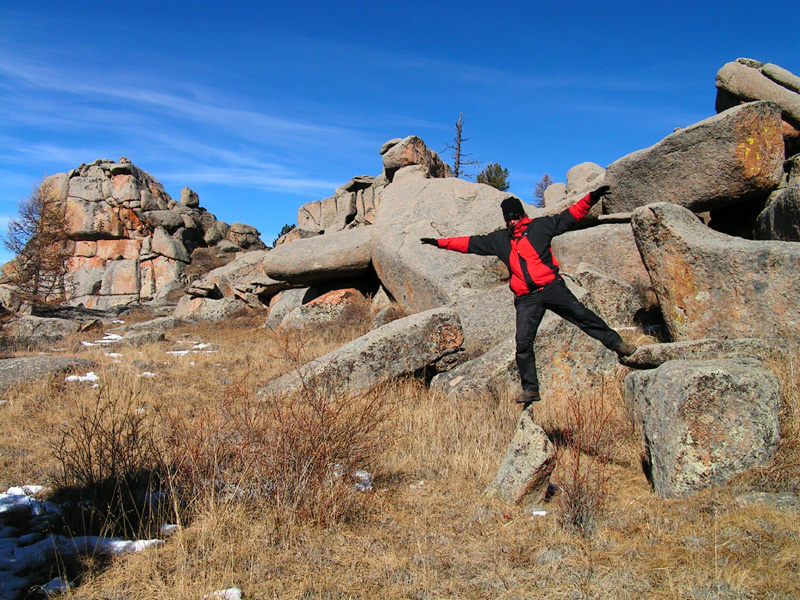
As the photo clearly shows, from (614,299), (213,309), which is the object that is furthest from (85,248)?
(614,299)

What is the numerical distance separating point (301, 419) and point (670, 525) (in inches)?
94.0

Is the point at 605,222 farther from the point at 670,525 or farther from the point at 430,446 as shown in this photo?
the point at 670,525

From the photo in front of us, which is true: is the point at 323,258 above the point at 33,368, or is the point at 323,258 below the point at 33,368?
above

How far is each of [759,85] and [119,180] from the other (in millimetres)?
33435

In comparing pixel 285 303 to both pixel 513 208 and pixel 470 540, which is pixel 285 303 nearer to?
pixel 513 208

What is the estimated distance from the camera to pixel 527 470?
11.5ft

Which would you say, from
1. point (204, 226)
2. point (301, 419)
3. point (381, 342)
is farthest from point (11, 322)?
point (204, 226)

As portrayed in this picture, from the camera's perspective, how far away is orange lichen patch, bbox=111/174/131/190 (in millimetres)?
32438

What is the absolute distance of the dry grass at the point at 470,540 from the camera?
98.5 inches

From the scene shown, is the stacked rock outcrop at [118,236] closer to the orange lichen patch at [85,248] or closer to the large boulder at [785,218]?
the orange lichen patch at [85,248]

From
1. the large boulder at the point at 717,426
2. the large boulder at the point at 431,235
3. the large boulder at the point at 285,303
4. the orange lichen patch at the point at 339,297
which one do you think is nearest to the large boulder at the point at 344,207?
the large boulder at the point at 285,303

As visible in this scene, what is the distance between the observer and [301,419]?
374cm

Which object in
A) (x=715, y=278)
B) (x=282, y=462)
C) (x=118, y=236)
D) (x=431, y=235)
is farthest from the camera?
(x=118, y=236)

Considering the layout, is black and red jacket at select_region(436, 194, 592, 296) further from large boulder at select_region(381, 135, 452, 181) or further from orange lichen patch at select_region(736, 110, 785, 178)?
large boulder at select_region(381, 135, 452, 181)
